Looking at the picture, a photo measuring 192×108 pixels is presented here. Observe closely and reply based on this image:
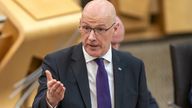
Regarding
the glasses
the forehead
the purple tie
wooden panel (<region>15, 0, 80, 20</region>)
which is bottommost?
the purple tie

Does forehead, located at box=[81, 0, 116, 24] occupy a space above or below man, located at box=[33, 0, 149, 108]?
above

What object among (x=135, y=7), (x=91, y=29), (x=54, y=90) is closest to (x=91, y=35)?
(x=91, y=29)

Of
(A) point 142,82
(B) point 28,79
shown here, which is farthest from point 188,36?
(A) point 142,82

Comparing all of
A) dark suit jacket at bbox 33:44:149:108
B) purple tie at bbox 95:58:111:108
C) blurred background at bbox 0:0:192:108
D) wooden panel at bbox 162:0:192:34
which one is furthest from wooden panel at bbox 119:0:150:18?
purple tie at bbox 95:58:111:108

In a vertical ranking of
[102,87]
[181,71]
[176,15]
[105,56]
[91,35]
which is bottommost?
[176,15]

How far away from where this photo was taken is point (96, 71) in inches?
80.1

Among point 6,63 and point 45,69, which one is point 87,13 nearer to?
point 45,69

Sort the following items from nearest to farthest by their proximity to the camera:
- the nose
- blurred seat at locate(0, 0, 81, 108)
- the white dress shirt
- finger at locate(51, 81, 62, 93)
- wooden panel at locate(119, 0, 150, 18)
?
finger at locate(51, 81, 62, 93), the nose, the white dress shirt, blurred seat at locate(0, 0, 81, 108), wooden panel at locate(119, 0, 150, 18)

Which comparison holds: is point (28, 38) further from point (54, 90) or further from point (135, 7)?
point (135, 7)

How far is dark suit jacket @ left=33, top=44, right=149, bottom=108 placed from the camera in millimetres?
1975

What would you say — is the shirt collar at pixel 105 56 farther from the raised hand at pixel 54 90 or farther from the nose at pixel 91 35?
the raised hand at pixel 54 90

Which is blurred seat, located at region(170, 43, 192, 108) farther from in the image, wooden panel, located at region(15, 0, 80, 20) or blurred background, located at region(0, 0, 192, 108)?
wooden panel, located at region(15, 0, 80, 20)

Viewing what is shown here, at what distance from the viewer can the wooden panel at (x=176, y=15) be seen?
5.84 metres

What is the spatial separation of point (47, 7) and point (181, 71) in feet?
3.04
